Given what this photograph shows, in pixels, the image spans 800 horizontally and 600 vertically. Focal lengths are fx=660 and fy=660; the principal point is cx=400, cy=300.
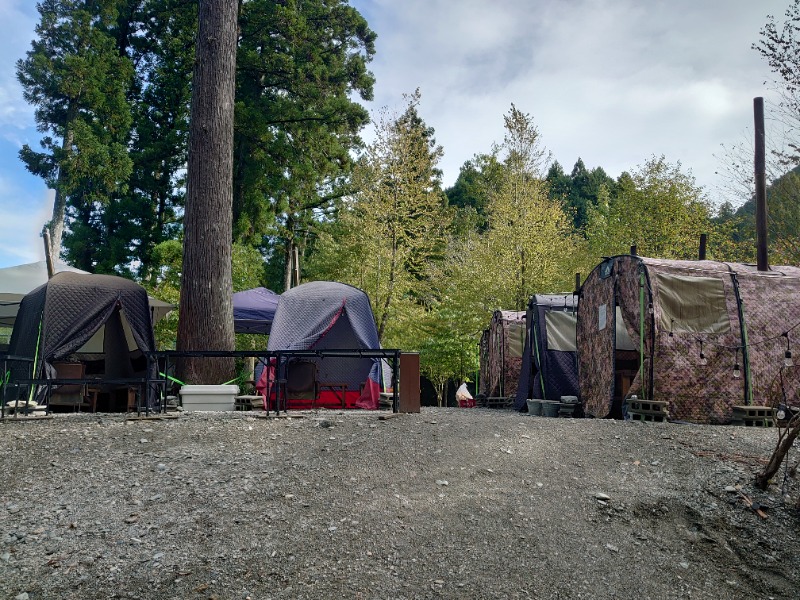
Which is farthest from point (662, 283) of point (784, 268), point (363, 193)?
point (363, 193)

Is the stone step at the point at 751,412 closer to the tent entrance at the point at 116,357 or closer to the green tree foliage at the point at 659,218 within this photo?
the tent entrance at the point at 116,357

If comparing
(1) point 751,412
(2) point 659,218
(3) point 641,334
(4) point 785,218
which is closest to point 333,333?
(3) point 641,334

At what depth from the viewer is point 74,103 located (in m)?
20.5

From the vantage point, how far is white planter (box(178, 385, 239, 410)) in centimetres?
831

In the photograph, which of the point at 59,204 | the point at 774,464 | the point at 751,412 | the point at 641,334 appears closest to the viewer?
the point at 774,464

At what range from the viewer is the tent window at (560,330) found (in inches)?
518

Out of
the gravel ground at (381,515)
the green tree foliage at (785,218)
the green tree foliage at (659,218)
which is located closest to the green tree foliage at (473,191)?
the green tree foliage at (659,218)

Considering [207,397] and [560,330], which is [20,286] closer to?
[207,397]

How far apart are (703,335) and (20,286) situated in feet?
45.0

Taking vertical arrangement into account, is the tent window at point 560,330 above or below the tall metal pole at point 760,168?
below

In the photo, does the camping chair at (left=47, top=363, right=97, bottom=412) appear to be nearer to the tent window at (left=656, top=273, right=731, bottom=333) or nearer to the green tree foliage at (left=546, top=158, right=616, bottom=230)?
the tent window at (left=656, top=273, right=731, bottom=333)

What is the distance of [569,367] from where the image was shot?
13125 millimetres

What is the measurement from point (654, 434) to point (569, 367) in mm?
6190

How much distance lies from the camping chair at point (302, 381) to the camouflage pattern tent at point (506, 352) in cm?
604
